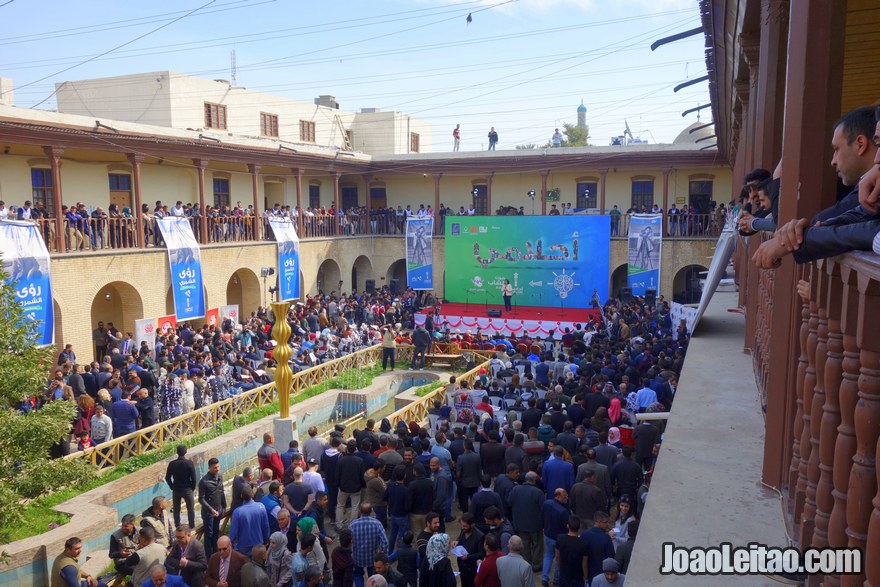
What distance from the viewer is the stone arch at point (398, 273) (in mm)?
30906

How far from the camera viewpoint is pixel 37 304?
1540cm

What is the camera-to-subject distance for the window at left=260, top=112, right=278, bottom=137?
31.2m

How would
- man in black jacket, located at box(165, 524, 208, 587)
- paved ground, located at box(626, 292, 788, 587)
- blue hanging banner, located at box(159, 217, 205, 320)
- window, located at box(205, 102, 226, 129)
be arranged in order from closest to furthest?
paved ground, located at box(626, 292, 788, 587)
man in black jacket, located at box(165, 524, 208, 587)
blue hanging banner, located at box(159, 217, 205, 320)
window, located at box(205, 102, 226, 129)

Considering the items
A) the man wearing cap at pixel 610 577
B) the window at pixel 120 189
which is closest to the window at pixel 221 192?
the window at pixel 120 189

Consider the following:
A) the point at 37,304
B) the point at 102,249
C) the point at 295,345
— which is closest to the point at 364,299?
the point at 295,345

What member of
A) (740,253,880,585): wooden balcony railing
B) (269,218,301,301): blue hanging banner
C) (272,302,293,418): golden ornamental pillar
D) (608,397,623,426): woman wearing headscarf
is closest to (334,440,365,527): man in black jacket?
(272,302,293,418): golden ornamental pillar

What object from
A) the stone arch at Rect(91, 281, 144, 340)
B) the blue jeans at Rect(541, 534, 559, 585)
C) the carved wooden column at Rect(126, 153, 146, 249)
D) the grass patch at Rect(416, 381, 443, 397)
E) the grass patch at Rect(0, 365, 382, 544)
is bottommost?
the grass patch at Rect(0, 365, 382, 544)

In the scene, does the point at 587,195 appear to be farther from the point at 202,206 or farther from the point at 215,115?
the point at 215,115

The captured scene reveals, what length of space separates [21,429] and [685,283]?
24853mm

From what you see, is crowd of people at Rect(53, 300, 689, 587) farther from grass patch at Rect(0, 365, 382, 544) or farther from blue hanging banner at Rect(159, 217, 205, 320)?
blue hanging banner at Rect(159, 217, 205, 320)

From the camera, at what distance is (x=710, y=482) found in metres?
4.19

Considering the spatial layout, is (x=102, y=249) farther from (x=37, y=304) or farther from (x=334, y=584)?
(x=334, y=584)

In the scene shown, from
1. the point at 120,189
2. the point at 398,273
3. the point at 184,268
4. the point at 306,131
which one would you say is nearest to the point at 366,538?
the point at 184,268

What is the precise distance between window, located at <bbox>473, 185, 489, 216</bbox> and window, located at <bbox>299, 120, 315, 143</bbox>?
926cm
